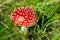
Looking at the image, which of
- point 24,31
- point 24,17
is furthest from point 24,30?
point 24,17

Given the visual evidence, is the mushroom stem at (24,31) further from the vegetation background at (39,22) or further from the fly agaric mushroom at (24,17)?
the fly agaric mushroom at (24,17)

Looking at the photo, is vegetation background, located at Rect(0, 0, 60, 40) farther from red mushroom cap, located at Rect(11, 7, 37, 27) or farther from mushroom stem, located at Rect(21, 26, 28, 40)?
red mushroom cap, located at Rect(11, 7, 37, 27)

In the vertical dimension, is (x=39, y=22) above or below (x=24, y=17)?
below

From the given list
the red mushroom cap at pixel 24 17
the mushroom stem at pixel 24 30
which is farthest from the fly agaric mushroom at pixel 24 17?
the mushroom stem at pixel 24 30

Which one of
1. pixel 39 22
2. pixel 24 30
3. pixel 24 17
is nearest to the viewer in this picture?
pixel 24 17

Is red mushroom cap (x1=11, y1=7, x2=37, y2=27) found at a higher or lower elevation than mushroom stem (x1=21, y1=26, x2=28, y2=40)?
higher

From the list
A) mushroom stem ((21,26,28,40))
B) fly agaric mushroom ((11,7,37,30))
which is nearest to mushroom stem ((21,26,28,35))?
mushroom stem ((21,26,28,40))

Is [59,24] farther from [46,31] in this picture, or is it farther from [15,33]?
[15,33]

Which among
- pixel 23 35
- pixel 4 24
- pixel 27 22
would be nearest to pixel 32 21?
pixel 27 22

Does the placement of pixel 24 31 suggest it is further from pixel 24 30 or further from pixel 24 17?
pixel 24 17
